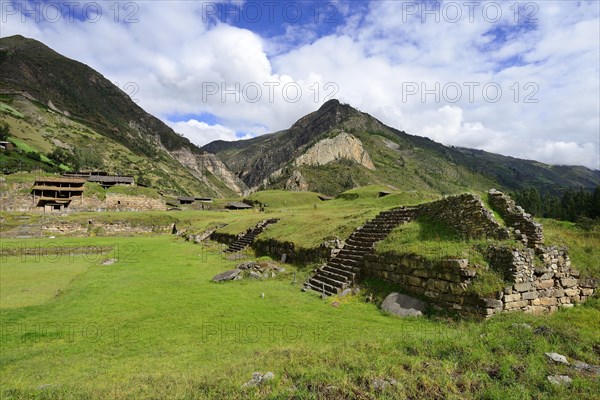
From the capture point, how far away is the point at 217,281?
62.3 ft

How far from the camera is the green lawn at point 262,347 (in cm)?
604

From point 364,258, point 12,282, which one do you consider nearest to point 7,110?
point 12,282

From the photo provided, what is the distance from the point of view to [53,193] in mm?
66438

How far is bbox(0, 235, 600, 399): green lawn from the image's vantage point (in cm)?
604

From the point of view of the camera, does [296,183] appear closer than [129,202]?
No

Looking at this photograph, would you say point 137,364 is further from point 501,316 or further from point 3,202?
point 3,202

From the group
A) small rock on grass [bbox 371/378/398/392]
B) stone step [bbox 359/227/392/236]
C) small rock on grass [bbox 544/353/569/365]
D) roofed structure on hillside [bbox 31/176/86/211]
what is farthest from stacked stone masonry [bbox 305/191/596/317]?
roofed structure on hillside [bbox 31/176/86/211]

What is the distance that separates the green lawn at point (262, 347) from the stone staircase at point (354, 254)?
1.39 metres

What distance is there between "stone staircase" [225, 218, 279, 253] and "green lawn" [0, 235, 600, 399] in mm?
16295

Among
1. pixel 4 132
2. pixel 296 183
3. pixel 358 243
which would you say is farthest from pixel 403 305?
pixel 4 132

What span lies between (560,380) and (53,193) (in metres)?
82.9

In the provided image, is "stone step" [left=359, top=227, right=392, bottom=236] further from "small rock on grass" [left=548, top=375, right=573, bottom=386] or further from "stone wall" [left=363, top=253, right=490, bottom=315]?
"small rock on grass" [left=548, top=375, right=573, bottom=386]

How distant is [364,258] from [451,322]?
6.36 meters

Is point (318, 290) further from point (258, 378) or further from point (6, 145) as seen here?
point (6, 145)
